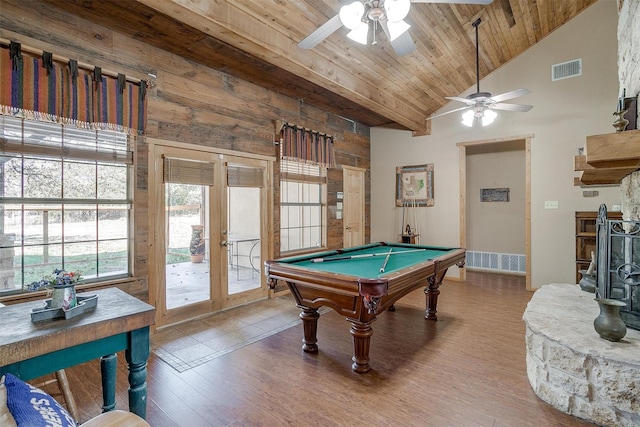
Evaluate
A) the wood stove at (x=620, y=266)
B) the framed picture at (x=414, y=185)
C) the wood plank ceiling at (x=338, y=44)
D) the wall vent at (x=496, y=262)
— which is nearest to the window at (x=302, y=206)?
the wood plank ceiling at (x=338, y=44)

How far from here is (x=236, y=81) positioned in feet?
13.8

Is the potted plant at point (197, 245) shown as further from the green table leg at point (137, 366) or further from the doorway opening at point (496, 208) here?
the doorway opening at point (496, 208)

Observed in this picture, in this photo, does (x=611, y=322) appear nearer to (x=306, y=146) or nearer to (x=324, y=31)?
(x=324, y=31)

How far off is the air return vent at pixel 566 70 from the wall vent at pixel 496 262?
3259 mm

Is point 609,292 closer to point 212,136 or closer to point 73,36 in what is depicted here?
point 212,136

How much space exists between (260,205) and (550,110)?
469 centimetres

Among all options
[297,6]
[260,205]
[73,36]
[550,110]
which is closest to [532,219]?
[550,110]

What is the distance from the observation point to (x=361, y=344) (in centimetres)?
254

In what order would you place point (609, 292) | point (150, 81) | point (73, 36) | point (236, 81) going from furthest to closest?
point (236, 81) → point (150, 81) → point (73, 36) → point (609, 292)

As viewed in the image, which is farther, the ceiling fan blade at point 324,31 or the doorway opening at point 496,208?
the doorway opening at point 496,208

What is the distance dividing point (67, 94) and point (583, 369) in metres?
4.31

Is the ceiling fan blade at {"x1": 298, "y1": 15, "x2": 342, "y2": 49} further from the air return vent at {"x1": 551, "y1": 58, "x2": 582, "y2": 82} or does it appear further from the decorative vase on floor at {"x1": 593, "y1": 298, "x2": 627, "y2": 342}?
the air return vent at {"x1": 551, "y1": 58, "x2": 582, "y2": 82}

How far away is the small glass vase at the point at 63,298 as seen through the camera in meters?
1.45

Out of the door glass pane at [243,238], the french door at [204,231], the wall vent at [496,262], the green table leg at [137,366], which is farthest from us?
the wall vent at [496,262]
